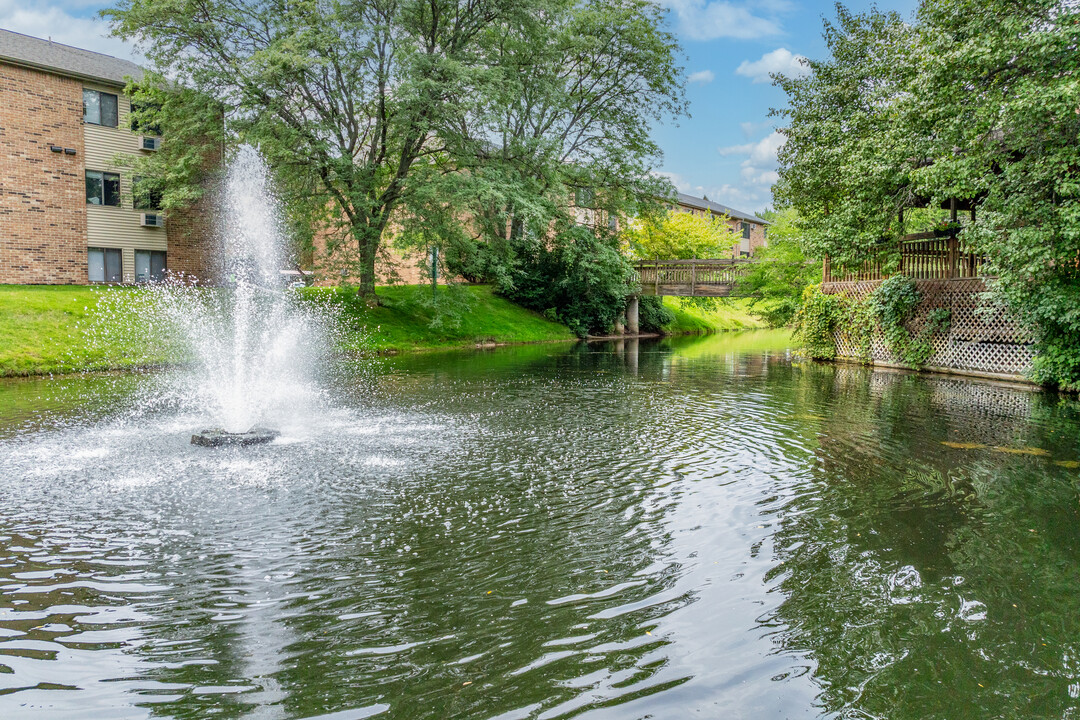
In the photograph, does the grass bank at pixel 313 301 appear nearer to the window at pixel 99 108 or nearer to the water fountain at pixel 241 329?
the water fountain at pixel 241 329

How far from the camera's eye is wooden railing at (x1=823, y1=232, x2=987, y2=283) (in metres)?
21.6

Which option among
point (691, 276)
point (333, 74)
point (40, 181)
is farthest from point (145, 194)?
point (691, 276)

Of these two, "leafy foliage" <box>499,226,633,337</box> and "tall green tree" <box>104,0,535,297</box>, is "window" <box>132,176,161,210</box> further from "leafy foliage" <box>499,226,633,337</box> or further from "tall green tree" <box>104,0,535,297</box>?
"leafy foliage" <box>499,226,633,337</box>

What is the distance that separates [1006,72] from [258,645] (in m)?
19.1

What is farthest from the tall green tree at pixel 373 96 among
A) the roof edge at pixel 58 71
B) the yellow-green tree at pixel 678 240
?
the yellow-green tree at pixel 678 240

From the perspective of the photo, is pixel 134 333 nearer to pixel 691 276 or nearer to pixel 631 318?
pixel 691 276

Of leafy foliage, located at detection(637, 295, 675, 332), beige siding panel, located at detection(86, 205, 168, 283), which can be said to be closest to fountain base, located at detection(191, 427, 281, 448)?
beige siding panel, located at detection(86, 205, 168, 283)

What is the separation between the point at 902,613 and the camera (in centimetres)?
501

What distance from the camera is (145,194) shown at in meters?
30.2

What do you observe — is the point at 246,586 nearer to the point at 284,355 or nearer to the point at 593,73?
the point at 284,355

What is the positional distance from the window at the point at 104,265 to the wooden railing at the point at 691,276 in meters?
27.7

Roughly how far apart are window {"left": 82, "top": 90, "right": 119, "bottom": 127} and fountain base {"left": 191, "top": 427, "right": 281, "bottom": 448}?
2652 centimetres

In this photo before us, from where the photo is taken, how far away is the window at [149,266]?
104 feet

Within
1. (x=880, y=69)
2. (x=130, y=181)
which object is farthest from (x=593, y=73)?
(x=130, y=181)
